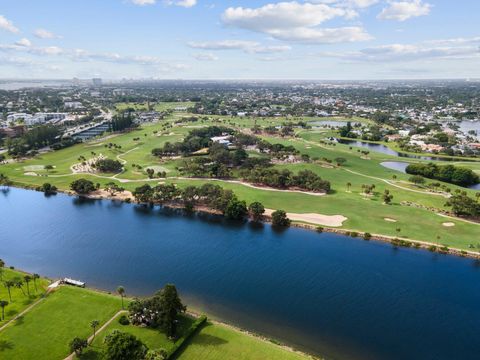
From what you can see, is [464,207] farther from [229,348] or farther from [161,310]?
[161,310]

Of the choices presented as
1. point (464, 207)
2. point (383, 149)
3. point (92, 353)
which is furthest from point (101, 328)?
point (383, 149)

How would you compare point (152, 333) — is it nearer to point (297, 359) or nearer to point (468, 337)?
point (297, 359)

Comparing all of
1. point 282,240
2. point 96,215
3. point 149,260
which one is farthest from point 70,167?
point 282,240

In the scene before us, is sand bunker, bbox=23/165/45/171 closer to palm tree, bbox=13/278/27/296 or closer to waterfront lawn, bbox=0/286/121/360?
palm tree, bbox=13/278/27/296

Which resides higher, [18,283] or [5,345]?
[18,283]

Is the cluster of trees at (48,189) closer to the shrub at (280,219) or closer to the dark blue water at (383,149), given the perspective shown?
the shrub at (280,219)

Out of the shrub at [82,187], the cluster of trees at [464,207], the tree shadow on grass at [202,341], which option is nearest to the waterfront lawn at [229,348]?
the tree shadow on grass at [202,341]
